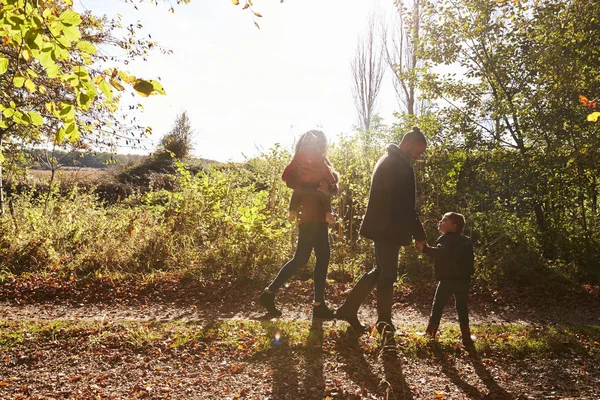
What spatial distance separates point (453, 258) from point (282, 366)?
1904mm

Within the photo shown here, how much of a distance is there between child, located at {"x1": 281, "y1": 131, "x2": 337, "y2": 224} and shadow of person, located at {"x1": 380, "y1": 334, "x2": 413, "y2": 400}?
52.4 inches

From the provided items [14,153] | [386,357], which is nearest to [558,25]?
[386,357]

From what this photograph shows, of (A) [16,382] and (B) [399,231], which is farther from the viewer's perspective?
(B) [399,231]

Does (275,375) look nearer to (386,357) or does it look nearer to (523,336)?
(386,357)

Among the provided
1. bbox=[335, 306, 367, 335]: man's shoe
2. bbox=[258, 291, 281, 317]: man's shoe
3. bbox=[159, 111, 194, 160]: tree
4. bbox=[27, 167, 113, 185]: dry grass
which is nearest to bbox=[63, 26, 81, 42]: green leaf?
bbox=[258, 291, 281, 317]: man's shoe

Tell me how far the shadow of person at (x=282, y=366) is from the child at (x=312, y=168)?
3.97 feet

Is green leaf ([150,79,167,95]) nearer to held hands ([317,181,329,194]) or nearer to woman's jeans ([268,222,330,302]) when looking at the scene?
held hands ([317,181,329,194])

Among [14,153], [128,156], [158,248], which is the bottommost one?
[158,248]

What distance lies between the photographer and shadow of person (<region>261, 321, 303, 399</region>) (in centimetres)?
291

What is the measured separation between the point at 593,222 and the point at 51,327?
8.62m

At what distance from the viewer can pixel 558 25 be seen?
6.52 m

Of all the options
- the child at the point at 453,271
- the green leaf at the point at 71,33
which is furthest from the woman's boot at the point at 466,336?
the green leaf at the point at 71,33

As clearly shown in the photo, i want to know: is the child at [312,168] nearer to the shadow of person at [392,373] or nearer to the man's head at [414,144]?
the man's head at [414,144]

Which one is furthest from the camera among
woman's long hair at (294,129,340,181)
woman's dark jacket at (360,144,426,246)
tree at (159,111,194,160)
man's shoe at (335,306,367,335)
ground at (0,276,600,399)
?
tree at (159,111,194,160)
